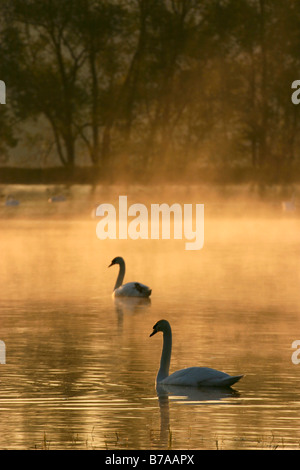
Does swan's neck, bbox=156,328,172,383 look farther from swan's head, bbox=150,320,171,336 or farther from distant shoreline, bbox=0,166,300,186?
distant shoreline, bbox=0,166,300,186

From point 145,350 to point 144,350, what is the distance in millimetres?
14

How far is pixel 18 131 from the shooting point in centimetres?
8062

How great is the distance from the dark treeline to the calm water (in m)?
46.0

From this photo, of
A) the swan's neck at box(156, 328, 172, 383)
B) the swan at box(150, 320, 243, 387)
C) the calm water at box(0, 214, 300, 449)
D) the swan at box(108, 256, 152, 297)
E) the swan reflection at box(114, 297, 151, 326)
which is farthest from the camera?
the swan at box(108, 256, 152, 297)

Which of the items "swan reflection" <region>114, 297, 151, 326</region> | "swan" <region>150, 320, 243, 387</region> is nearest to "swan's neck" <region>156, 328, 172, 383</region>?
"swan" <region>150, 320, 243, 387</region>

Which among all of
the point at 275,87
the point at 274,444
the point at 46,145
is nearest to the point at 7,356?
the point at 274,444

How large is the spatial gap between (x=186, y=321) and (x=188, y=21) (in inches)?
2475

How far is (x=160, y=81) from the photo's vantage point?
83750mm

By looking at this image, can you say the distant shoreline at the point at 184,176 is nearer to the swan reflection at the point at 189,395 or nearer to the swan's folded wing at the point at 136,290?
the swan's folded wing at the point at 136,290

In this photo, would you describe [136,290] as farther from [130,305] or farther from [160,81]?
[160,81]

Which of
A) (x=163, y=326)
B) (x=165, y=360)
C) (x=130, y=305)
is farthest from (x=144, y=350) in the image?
(x=130, y=305)

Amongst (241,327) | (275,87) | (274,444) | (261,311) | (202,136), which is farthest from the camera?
(202,136)

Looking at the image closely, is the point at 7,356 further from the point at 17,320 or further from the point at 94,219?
the point at 94,219

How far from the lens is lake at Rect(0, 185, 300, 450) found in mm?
11648
